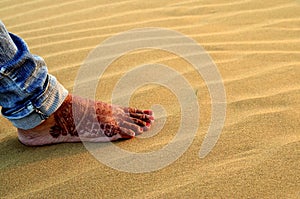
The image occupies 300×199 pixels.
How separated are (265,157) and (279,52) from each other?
3.12 feet

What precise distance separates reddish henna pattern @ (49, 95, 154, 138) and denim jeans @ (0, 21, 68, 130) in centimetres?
8

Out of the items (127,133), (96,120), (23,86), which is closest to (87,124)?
(96,120)

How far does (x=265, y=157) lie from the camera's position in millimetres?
1563

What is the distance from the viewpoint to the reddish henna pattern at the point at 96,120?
1.81 metres

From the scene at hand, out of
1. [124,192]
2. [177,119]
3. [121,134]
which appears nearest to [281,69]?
[177,119]

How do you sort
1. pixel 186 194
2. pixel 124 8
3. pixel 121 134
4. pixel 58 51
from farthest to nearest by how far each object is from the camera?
pixel 124 8 → pixel 58 51 → pixel 121 134 → pixel 186 194

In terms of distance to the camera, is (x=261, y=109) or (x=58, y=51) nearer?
(x=261, y=109)

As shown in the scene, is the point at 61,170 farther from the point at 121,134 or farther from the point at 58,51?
the point at 58,51

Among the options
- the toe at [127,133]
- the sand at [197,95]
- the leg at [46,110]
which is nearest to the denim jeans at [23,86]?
the leg at [46,110]

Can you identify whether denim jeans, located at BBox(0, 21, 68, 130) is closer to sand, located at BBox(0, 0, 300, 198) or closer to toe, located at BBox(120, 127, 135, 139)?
sand, located at BBox(0, 0, 300, 198)

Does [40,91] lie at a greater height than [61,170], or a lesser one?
greater

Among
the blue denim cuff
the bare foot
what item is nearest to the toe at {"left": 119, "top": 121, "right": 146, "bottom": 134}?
the bare foot

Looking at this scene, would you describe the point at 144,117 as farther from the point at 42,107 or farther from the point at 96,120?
the point at 42,107

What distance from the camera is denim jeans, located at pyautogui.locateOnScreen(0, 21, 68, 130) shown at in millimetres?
1597
